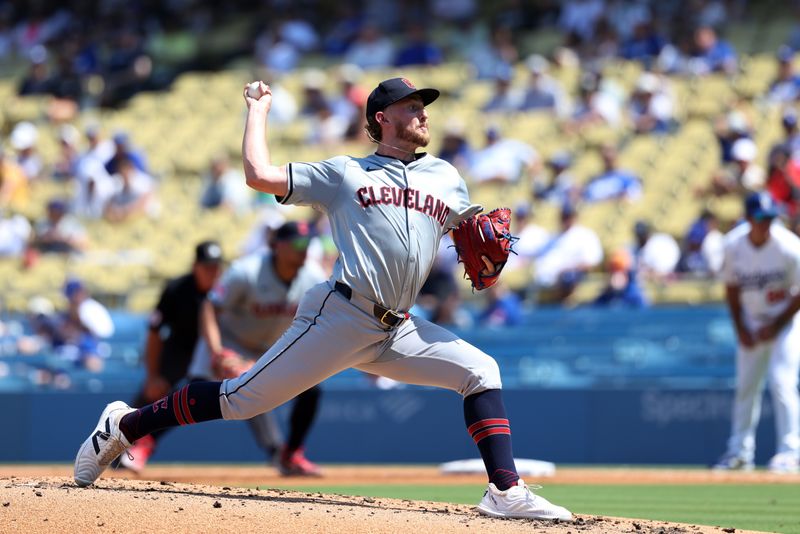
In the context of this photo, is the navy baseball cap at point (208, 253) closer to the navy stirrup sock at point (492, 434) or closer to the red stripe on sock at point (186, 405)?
the red stripe on sock at point (186, 405)

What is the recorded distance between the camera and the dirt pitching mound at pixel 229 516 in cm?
526

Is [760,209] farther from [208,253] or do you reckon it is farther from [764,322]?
[208,253]

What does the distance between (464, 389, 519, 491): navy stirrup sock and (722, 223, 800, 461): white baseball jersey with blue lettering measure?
530 cm

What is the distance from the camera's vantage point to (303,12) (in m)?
21.8

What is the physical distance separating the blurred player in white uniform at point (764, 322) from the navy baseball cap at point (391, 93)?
5.25 m

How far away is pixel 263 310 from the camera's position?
31.9 feet

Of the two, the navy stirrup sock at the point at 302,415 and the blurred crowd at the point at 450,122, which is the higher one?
the blurred crowd at the point at 450,122

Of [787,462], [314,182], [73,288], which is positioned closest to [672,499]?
[787,462]

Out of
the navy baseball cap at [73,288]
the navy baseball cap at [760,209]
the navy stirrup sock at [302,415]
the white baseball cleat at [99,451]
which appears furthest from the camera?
the navy baseball cap at [73,288]

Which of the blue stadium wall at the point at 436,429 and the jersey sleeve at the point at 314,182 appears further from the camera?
the blue stadium wall at the point at 436,429

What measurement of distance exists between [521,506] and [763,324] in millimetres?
5661

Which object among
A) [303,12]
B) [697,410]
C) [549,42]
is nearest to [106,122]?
[303,12]

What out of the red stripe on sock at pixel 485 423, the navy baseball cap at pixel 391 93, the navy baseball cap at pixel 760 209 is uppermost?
the navy baseball cap at pixel 760 209

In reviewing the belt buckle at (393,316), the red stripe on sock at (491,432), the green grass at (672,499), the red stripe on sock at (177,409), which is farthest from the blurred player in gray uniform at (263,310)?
the red stripe on sock at (491,432)
